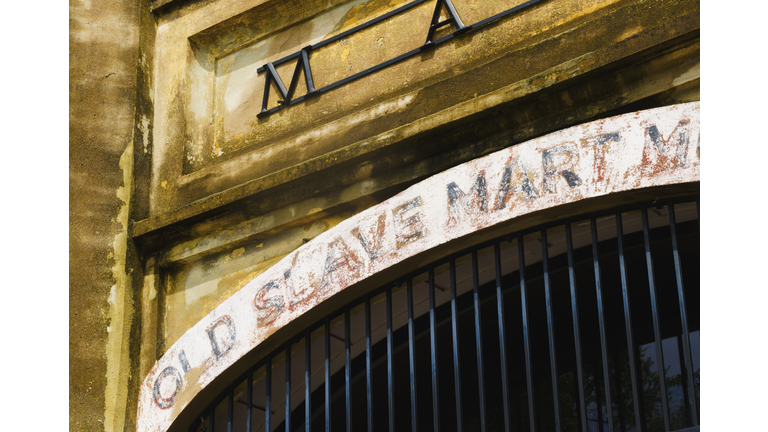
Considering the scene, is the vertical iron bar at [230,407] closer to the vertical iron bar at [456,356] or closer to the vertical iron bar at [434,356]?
the vertical iron bar at [434,356]

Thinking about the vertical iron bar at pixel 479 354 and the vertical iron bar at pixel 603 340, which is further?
the vertical iron bar at pixel 479 354

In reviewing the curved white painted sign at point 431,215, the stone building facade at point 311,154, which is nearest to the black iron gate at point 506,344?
the stone building facade at point 311,154

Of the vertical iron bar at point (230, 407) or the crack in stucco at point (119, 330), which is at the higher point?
the crack in stucco at point (119, 330)

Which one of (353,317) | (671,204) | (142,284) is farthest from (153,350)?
(671,204)

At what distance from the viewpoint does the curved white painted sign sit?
3.70m

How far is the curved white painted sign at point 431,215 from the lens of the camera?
3695 millimetres

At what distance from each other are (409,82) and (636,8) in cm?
134

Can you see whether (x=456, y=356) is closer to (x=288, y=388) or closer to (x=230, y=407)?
(x=288, y=388)

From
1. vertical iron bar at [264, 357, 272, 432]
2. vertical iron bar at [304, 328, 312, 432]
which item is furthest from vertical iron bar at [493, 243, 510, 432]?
vertical iron bar at [264, 357, 272, 432]

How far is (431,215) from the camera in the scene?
13.6ft

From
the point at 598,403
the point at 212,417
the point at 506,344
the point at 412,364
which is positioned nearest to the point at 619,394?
the point at 598,403

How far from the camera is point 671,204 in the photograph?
152 inches

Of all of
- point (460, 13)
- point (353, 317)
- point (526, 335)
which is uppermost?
point (460, 13)

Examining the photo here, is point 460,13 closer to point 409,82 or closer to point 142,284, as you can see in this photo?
point 409,82
